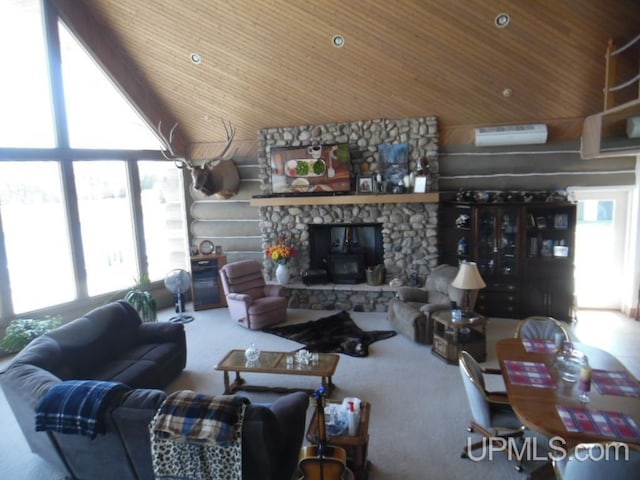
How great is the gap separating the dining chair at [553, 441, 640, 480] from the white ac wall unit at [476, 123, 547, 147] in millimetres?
5504

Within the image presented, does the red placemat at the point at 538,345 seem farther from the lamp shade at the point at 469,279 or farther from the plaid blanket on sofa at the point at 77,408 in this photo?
the plaid blanket on sofa at the point at 77,408

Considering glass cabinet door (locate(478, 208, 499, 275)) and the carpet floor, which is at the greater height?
glass cabinet door (locate(478, 208, 499, 275))

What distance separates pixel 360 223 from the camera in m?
8.23

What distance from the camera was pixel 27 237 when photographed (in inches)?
262

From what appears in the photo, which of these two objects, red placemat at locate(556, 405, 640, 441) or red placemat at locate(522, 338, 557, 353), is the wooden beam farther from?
red placemat at locate(556, 405, 640, 441)

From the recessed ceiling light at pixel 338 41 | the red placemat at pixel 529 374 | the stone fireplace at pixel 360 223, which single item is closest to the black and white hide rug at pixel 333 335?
the stone fireplace at pixel 360 223

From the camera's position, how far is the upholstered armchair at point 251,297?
7145 mm

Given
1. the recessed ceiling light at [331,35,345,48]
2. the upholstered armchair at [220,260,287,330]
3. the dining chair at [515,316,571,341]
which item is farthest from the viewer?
the upholstered armchair at [220,260,287,330]

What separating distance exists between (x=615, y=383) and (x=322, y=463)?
2275 millimetres

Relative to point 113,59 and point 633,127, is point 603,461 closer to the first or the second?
point 633,127

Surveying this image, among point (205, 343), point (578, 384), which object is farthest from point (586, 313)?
point (205, 343)

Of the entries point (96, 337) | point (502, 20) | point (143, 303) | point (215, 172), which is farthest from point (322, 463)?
point (215, 172)

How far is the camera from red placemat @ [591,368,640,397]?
10.6ft

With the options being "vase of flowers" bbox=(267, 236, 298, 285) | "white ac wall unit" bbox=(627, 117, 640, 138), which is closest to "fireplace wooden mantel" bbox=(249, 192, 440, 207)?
"vase of flowers" bbox=(267, 236, 298, 285)
